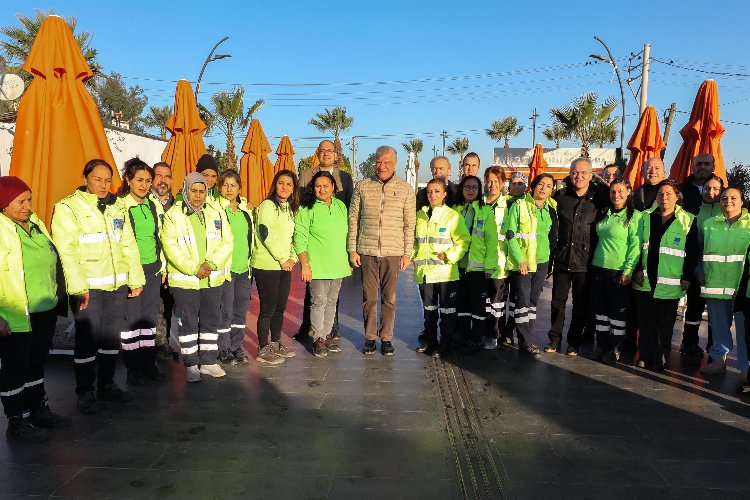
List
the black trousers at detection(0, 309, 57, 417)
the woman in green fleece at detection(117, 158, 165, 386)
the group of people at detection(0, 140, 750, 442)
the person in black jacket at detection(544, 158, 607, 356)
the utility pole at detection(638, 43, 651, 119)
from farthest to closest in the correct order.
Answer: the utility pole at detection(638, 43, 651, 119) → the person in black jacket at detection(544, 158, 607, 356) → the woman in green fleece at detection(117, 158, 165, 386) → the group of people at detection(0, 140, 750, 442) → the black trousers at detection(0, 309, 57, 417)

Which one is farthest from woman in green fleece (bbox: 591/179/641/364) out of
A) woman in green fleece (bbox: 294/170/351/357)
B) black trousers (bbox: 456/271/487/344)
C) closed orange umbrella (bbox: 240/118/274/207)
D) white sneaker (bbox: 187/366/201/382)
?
closed orange umbrella (bbox: 240/118/274/207)

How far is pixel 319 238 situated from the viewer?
541 centimetres

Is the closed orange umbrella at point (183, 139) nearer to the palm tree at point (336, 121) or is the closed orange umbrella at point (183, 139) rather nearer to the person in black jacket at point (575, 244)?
the person in black jacket at point (575, 244)

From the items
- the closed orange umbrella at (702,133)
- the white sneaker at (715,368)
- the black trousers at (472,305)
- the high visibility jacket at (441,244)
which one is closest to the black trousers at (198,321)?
the high visibility jacket at (441,244)

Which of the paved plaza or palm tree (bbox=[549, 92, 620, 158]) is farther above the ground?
palm tree (bbox=[549, 92, 620, 158])

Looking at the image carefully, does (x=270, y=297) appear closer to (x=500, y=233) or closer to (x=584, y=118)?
(x=500, y=233)

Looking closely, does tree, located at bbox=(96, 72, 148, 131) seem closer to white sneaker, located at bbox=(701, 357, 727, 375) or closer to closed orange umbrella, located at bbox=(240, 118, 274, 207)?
closed orange umbrella, located at bbox=(240, 118, 274, 207)

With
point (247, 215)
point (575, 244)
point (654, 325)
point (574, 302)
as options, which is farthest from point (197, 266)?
point (654, 325)

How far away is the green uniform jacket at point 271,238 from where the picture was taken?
5.20 metres

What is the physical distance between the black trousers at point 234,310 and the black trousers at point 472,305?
2372mm

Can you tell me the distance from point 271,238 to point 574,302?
3.46 metres

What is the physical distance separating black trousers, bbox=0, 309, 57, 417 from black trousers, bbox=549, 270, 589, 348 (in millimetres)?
4849

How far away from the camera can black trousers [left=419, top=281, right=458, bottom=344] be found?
5.64 meters

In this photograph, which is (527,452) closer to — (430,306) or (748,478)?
(748,478)
